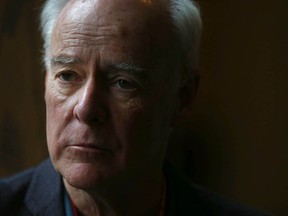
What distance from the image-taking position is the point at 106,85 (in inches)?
69.2

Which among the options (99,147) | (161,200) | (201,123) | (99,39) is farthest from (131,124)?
(201,123)

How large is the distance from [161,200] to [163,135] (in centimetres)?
22

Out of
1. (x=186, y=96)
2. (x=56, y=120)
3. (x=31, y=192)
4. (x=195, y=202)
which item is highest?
(x=56, y=120)

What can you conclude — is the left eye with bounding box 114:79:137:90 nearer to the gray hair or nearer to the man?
the man

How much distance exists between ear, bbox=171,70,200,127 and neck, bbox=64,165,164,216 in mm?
169

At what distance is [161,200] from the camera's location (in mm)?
2021

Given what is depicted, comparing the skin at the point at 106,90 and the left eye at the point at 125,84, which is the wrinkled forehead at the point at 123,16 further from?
the left eye at the point at 125,84

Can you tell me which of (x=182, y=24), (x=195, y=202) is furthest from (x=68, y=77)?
(x=195, y=202)

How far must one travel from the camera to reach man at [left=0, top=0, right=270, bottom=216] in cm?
173

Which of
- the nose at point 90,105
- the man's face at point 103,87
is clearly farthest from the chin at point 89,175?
the nose at point 90,105

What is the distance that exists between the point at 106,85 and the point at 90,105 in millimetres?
87

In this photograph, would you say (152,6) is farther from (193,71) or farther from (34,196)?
(34,196)

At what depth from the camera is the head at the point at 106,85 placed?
5.66ft

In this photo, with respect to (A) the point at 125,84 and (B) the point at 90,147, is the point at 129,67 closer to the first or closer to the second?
(A) the point at 125,84
